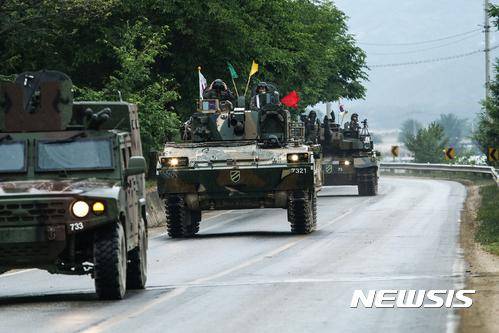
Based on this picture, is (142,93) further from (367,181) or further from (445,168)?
(445,168)

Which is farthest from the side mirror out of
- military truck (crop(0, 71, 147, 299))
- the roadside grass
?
the roadside grass

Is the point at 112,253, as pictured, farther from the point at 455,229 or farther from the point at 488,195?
the point at 488,195

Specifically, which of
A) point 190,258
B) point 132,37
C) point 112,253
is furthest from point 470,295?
point 132,37

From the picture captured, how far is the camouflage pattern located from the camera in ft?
165

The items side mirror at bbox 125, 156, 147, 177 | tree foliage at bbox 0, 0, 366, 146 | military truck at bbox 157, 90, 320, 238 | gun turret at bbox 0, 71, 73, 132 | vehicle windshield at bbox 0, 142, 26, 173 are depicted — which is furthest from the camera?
tree foliage at bbox 0, 0, 366, 146

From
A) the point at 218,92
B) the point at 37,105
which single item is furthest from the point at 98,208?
the point at 218,92

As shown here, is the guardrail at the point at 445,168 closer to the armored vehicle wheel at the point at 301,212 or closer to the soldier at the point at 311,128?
the soldier at the point at 311,128

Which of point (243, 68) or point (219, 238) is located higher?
point (243, 68)

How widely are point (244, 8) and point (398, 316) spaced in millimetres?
39140

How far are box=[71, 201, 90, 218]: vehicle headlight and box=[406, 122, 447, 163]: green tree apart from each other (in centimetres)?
9497

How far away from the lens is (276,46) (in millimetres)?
54906

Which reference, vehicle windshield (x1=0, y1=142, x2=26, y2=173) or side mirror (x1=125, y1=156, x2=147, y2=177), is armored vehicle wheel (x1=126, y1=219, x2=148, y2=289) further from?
vehicle windshield (x1=0, y1=142, x2=26, y2=173)

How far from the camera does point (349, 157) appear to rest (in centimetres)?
5100

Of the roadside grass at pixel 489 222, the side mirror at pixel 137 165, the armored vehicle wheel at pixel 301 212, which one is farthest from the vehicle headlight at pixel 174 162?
the side mirror at pixel 137 165
